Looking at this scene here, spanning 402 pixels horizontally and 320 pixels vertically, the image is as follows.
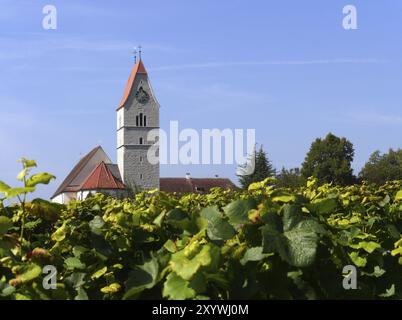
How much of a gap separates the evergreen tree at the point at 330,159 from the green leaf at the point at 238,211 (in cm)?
6170

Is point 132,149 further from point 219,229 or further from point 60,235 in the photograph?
point 219,229

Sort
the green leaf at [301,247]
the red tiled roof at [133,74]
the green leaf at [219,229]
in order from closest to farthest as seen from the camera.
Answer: the green leaf at [301,247], the green leaf at [219,229], the red tiled roof at [133,74]

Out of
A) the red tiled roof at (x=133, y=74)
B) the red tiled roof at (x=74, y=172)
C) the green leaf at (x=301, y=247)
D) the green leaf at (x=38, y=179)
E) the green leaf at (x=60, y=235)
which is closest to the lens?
the green leaf at (x=301, y=247)

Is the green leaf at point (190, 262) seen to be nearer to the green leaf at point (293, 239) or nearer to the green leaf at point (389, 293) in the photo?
the green leaf at point (293, 239)

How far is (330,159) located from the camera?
64.0 m

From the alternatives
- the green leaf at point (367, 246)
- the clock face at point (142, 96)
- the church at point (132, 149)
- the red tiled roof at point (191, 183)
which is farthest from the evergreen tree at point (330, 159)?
the green leaf at point (367, 246)

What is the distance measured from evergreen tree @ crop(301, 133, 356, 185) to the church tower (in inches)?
1024

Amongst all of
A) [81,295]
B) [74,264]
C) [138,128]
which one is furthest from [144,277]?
[138,128]

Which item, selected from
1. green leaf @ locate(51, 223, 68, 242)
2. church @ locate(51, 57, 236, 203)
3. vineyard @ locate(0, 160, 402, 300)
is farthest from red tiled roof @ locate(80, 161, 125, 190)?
vineyard @ locate(0, 160, 402, 300)

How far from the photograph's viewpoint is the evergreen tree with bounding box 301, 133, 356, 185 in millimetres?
63531

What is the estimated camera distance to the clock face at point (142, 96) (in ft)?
285

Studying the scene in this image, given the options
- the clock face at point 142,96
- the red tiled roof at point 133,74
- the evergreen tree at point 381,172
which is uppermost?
the red tiled roof at point 133,74

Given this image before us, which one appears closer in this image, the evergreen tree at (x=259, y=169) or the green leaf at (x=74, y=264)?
the green leaf at (x=74, y=264)

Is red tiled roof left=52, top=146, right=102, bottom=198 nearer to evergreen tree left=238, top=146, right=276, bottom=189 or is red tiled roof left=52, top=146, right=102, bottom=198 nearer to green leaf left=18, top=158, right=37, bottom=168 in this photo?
evergreen tree left=238, top=146, right=276, bottom=189
